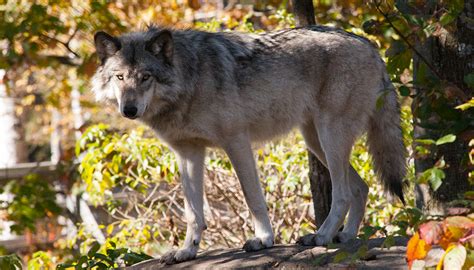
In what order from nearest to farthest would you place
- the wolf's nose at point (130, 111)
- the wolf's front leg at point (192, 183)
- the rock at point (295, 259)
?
the rock at point (295, 259) < the wolf's nose at point (130, 111) < the wolf's front leg at point (192, 183)

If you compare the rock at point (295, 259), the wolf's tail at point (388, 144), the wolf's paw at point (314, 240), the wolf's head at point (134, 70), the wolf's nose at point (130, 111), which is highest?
the wolf's head at point (134, 70)

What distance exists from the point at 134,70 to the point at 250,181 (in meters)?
1.06

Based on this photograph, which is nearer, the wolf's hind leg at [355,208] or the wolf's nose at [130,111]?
the wolf's nose at [130,111]

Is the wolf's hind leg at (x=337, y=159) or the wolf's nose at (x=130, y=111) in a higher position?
the wolf's nose at (x=130, y=111)

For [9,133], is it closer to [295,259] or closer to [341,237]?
[341,237]

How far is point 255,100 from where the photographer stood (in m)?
5.36

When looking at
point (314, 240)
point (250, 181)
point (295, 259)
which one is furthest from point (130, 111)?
point (314, 240)

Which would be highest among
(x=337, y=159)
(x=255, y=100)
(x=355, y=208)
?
(x=255, y=100)

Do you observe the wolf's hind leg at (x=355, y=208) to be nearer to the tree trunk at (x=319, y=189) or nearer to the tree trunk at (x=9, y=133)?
the tree trunk at (x=319, y=189)

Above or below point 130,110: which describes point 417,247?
below

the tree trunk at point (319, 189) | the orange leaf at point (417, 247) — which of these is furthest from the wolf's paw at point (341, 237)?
the orange leaf at point (417, 247)

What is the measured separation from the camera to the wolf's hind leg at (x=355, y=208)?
532 cm

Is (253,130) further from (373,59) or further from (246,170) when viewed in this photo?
(373,59)

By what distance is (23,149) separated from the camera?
60.2ft
